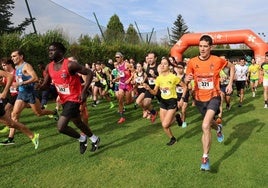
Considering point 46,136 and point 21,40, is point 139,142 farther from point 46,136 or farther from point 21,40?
point 21,40

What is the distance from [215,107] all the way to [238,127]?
3.67 meters

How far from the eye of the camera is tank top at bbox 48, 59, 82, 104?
19.1 feet

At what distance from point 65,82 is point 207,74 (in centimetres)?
247

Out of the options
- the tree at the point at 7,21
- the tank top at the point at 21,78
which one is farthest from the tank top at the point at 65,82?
the tree at the point at 7,21

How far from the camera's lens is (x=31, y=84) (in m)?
7.64

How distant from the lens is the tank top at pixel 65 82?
5824 mm

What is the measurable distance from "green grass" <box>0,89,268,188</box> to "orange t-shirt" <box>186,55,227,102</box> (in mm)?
1217

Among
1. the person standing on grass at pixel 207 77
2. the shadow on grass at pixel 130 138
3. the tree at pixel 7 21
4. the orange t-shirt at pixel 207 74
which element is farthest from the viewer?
the tree at pixel 7 21

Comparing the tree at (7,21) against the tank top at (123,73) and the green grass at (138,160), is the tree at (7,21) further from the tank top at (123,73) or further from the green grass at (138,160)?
the green grass at (138,160)

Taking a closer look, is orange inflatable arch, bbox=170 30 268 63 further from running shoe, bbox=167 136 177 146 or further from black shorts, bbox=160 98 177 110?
running shoe, bbox=167 136 177 146

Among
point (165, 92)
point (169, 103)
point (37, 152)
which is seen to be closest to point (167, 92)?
point (165, 92)

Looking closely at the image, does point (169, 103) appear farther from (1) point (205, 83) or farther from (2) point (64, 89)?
(2) point (64, 89)

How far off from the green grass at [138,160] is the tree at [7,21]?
864 cm

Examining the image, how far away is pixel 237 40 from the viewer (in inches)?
940
